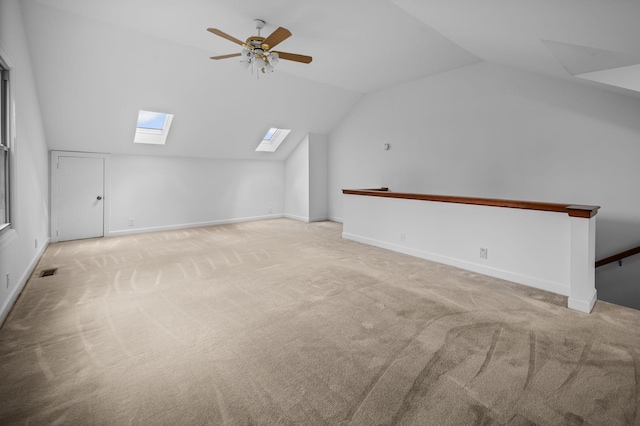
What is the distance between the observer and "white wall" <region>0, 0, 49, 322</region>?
305 cm

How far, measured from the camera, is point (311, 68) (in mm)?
5812

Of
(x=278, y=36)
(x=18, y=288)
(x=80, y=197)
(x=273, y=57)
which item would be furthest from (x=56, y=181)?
(x=278, y=36)

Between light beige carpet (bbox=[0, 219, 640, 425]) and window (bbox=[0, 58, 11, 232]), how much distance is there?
3.02 ft

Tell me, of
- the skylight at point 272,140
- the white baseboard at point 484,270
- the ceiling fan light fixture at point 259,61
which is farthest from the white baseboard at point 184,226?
the ceiling fan light fixture at point 259,61

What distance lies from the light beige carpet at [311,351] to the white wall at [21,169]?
31cm

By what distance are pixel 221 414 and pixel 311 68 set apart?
563 centimetres

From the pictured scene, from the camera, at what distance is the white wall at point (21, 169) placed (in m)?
3.05

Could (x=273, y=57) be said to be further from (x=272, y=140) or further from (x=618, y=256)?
(x=618, y=256)

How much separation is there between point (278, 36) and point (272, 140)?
538 cm

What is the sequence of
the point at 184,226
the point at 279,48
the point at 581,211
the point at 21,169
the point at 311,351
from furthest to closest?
the point at 184,226 → the point at 279,48 → the point at 21,169 → the point at 581,211 → the point at 311,351

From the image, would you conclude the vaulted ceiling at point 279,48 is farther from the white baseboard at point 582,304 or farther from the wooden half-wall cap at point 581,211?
the white baseboard at point 582,304

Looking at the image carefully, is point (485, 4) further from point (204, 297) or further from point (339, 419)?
point (204, 297)

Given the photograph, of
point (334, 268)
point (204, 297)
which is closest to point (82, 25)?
point (204, 297)

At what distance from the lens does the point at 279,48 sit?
5.00 meters
